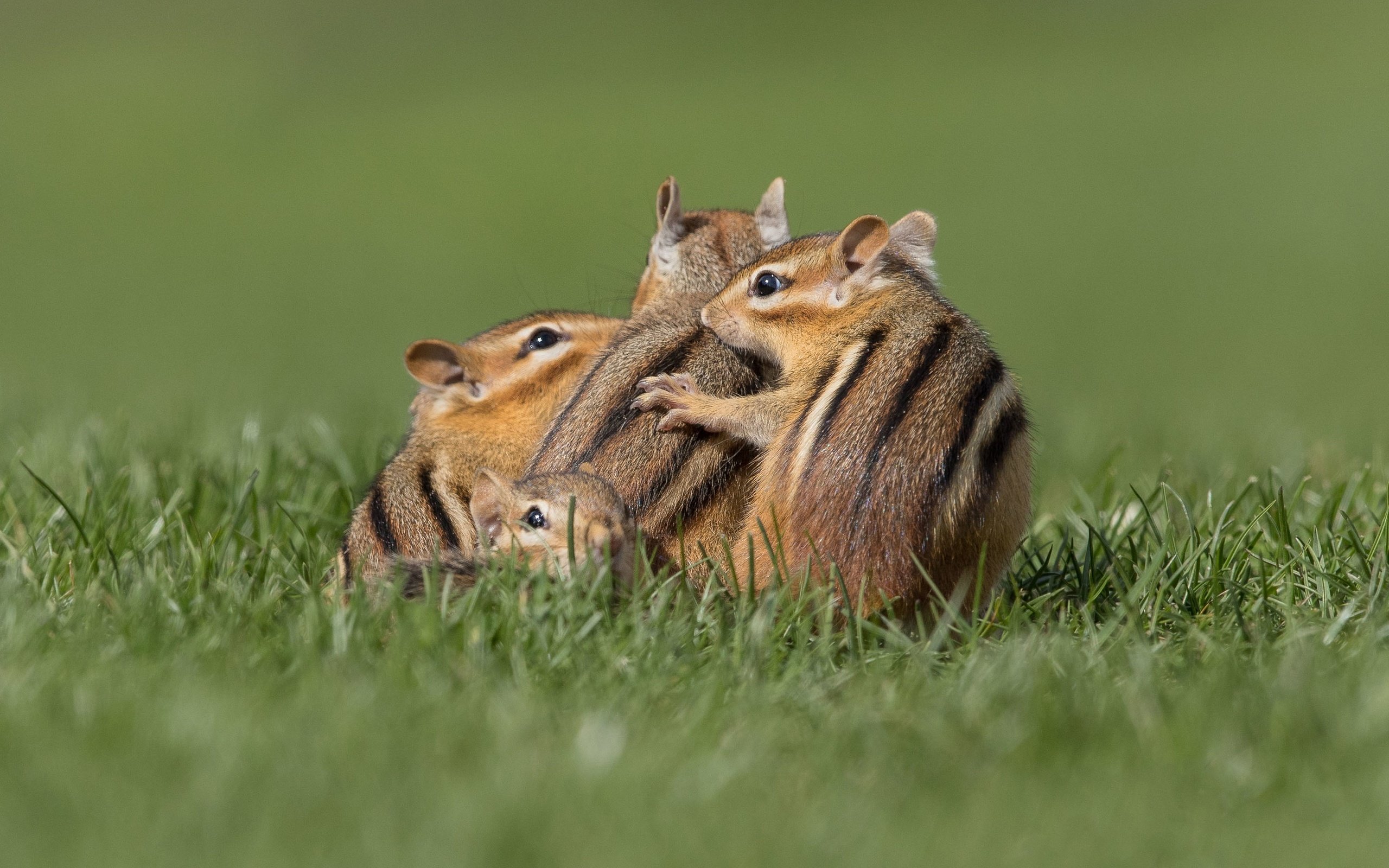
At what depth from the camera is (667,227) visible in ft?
18.6

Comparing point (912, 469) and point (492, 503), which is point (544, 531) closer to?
point (492, 503)

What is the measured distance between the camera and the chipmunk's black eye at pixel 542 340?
530 cm

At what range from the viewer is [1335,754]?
284 cm

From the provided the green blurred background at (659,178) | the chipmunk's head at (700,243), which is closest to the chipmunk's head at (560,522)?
the chipmunk's head at (700,243)

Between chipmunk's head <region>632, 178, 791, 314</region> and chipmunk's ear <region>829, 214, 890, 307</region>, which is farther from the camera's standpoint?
chipmunk's head <region>632, 178, 791, 314</region>

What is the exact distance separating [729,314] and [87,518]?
204 cm

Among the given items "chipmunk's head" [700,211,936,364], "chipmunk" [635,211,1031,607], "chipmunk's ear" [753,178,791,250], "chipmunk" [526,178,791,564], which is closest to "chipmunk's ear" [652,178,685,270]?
"chipmunk's ear" [753,178,791,250]

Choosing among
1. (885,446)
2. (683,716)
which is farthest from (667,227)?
(683,716)

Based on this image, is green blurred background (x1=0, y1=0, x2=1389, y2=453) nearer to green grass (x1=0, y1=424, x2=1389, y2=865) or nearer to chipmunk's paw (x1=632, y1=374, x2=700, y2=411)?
chipmunk's paw (x1=632, y1=374, x2=700, y2=411)

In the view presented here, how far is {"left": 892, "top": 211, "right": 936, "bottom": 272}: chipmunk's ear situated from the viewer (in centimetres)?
477

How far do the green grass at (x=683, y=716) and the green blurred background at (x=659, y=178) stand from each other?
105 inches

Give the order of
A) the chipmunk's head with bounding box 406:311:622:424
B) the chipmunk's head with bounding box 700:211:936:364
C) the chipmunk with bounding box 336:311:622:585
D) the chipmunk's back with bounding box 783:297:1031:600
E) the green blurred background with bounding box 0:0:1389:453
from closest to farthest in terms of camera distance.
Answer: the chipmunk's back with bounding box 783:297:1031:600 < the chipmunk with bounding box 336:311:622:585 < the chipmunk's head with bounding box 700:211:936:364 < the chipmunk's head with bounding box 406:311:622:424 < the green blurred background with bounding box 0:0:1389:453

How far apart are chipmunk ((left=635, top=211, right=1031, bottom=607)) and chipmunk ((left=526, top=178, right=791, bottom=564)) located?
0.28ft

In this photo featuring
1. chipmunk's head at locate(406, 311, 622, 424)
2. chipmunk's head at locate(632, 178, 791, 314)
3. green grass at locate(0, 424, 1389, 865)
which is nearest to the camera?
green grass at locate(0, 424, 1389, 865)
